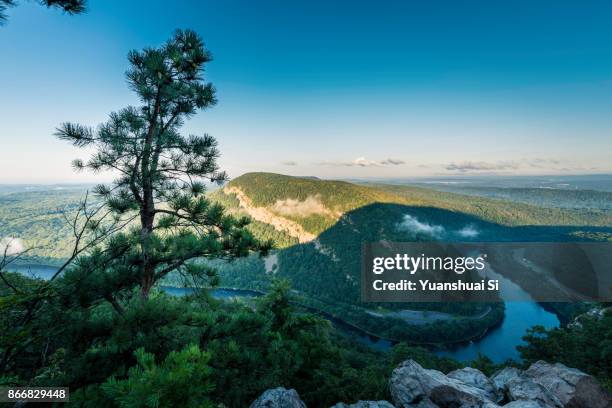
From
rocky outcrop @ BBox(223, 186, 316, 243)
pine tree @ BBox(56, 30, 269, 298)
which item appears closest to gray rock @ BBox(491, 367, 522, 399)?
pine tree @ BBox(56, 30, 269, 298)

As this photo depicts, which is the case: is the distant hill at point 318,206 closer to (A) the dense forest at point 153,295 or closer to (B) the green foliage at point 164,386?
(A) the dense forest at point 153,295

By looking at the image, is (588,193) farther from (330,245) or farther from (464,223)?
(330,245)

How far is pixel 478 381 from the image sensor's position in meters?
7.36

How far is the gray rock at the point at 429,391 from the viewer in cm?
589

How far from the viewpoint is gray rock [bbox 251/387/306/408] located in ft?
15.3

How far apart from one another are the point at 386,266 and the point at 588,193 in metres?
263

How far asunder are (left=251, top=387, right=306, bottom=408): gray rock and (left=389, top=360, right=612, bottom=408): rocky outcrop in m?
2.98

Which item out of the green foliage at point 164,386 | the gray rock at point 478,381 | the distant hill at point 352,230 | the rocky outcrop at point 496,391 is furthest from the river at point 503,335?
the green foliage at point 164,386

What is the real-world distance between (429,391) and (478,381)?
2.38m

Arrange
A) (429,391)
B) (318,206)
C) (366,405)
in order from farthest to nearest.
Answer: (318,206) < (429,391) < (366,405)

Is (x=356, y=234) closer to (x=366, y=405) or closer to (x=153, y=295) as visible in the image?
(x=366, y=405)

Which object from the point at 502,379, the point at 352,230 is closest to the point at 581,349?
the point at 502,379

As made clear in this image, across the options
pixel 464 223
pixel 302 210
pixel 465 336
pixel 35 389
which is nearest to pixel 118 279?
pixel 35 389

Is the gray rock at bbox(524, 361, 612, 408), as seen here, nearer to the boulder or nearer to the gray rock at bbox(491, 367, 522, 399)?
the boulder
